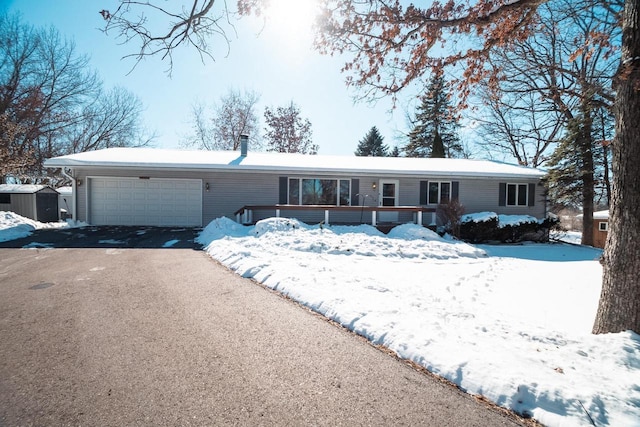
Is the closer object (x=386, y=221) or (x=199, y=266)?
(x=199, y=266)

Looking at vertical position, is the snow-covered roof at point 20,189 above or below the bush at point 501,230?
above

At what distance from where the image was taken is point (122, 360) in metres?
2.73

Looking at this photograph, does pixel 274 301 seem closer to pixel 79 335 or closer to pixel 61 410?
pixel 79 335

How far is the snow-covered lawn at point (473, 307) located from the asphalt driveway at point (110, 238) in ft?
2.90

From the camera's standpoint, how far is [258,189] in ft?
46.0

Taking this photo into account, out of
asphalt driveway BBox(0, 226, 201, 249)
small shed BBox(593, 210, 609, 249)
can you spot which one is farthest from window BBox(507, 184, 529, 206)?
asphalt driveway BBox(0, 226, 201, 249)

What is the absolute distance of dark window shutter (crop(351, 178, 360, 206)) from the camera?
1434 centimetres

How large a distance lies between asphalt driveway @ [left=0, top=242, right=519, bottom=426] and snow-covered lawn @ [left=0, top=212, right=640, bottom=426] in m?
0.30

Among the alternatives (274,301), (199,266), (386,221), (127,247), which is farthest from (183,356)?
(386,221)

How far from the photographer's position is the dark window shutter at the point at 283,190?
13.9 metres

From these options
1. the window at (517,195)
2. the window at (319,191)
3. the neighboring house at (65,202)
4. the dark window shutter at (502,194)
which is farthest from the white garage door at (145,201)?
the window at (517,195)

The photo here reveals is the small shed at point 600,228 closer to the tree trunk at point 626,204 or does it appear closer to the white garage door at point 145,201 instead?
the tree trunk at point 626,204

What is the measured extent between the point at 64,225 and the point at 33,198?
2.89 m

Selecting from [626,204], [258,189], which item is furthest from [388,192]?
[626,204]
